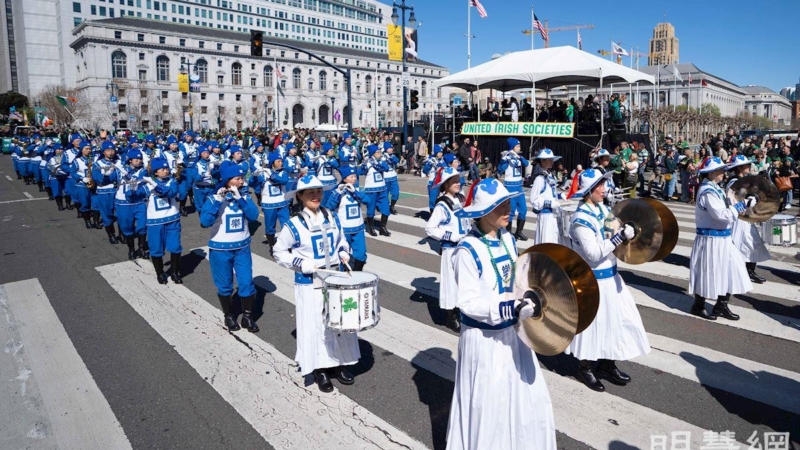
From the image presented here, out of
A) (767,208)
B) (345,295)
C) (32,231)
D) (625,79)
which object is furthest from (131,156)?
(625,79)

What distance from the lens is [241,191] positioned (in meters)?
6.92

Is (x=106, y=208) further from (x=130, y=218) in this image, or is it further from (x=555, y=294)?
(x=555, y=294)

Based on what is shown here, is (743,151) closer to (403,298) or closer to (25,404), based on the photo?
(403,298)

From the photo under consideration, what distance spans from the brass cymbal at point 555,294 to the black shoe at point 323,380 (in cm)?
259

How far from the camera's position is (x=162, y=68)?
10119 cm

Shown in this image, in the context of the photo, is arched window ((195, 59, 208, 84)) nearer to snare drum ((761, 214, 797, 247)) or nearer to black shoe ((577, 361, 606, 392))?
snare drum ((761, 214, 797, 247))

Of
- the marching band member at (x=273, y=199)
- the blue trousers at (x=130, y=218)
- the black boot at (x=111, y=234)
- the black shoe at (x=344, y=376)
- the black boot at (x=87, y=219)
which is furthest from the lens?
the black boot at (x=87, y=219)

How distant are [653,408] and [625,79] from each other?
1922 centimetres

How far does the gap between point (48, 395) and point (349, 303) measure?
328 centimetres

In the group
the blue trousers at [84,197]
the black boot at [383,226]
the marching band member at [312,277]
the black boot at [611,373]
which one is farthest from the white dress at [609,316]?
the blue trousers at [84,197]

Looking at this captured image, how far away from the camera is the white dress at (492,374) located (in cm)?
347

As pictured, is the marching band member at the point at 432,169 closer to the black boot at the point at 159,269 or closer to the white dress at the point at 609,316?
the black boot at the point at 159,269

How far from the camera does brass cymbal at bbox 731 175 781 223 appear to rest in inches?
263

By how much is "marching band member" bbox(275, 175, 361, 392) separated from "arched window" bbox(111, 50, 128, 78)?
10602 cm
